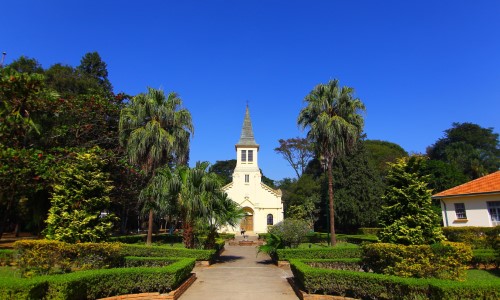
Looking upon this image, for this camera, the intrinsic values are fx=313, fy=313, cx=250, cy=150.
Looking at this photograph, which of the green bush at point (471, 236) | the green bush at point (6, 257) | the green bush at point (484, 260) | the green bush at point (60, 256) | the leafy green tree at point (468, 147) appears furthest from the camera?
the leafy green tree at point (468, 147)

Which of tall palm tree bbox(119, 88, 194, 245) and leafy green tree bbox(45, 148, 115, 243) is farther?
tall palm tree bbox(119, 88, 194, 245)

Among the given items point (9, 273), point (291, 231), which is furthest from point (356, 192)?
point (9, 273)

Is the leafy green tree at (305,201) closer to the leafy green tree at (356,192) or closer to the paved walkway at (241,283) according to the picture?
the leafy green tree at (356,192)

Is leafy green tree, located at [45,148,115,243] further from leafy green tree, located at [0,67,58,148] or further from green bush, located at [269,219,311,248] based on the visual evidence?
green bush, located at [269,219,311,248]

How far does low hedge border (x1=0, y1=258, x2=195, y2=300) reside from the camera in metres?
6.68

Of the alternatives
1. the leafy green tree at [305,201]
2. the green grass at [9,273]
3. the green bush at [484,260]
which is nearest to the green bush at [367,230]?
the leafy green tree at [305,201]

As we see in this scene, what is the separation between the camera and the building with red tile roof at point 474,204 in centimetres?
2106

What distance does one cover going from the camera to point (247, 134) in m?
45.1

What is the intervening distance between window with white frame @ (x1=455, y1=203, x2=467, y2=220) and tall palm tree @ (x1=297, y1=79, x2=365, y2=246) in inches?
383

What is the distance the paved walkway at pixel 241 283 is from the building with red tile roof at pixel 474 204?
15.5m

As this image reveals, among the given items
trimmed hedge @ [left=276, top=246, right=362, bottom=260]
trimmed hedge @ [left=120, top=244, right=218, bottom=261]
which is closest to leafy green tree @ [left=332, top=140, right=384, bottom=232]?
trimmed hedge @ [left=276, top=246, right=362, bottom=260]

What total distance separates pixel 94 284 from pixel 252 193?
115ft

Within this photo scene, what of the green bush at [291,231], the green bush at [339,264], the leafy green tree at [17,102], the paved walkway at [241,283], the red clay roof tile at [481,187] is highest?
the leafy green tree at [17,102]

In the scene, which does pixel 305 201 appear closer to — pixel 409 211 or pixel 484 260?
pixel 484 260
